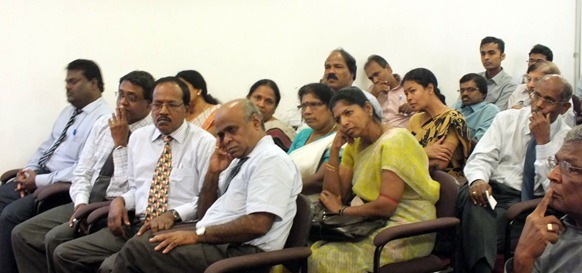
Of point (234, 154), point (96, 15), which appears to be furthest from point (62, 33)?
point (234, 154)

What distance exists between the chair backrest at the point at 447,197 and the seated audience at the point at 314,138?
2.19ft

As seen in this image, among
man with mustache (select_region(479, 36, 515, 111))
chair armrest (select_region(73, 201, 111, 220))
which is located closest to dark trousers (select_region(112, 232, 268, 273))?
chair armrest (select_region(73, 201, 111, 220))

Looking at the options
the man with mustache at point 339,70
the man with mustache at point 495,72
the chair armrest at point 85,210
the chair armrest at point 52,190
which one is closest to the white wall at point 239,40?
the man with mustache at point 495,72

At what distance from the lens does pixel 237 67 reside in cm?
475

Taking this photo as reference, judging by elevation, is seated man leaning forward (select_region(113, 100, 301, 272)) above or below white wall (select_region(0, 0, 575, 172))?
below

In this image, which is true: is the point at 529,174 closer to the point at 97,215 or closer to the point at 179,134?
the point at 179,134

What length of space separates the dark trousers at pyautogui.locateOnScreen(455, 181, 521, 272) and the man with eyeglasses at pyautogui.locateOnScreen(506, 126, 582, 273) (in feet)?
2.64

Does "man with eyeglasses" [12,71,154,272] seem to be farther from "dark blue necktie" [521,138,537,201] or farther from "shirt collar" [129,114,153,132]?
"dark blue necktie" [521,138,537,201]

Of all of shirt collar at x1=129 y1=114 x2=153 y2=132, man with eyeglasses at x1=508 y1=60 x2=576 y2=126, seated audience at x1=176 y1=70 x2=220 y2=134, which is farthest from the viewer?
seated audience at x1=176 y1=70 x2=220 y2=134

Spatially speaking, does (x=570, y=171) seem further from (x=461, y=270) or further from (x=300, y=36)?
(x=300, y=36)

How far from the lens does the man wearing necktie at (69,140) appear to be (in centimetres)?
379

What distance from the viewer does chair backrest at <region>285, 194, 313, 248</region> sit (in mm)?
2328

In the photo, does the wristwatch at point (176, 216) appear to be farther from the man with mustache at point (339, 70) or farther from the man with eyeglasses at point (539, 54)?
the man with eyeglasses at point (539, 54)

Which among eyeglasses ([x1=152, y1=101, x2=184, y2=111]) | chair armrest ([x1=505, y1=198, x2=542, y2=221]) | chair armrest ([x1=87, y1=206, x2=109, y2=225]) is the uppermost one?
eyeglasses ([x1=152, y1=101, x2=184, y2=111])
